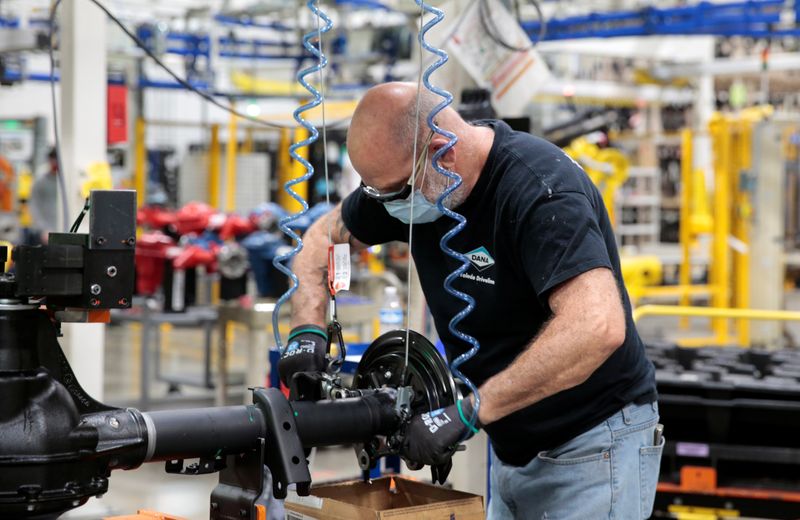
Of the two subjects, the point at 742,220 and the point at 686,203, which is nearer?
the point at 742,220

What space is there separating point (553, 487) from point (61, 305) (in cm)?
114

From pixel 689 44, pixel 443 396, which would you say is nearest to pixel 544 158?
pixel 443 396

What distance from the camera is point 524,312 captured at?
7.39ft

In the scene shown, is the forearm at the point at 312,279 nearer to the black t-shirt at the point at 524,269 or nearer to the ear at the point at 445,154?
the black t-shirt at the point at 524,269

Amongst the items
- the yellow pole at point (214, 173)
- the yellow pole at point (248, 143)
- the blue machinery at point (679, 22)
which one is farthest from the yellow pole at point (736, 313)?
the yellow pole at point (248, 143)

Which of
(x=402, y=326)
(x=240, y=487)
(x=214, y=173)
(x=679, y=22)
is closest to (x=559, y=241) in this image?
(x=240, y=487)

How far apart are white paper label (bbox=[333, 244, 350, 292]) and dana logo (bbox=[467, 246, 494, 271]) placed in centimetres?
28

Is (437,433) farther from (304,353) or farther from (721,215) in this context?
(721,215)

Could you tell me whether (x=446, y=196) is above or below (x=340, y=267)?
above

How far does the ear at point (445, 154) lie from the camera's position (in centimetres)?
215

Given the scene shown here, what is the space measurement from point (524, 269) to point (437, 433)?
0.43m

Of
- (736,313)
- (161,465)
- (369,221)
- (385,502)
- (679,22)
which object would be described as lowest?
(161,465)

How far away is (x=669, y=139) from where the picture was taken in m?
12.5

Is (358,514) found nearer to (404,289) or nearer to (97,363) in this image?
(97,363)
